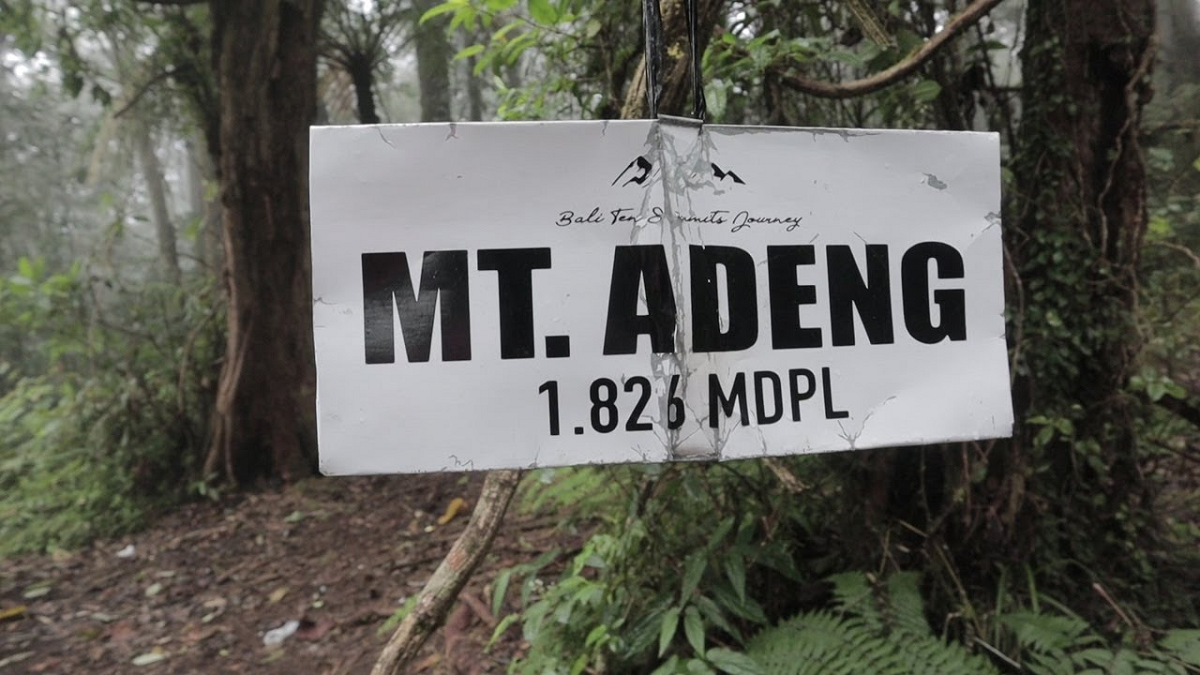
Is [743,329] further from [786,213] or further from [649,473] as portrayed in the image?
[649,473]

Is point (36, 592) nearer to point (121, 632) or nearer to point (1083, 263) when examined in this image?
point (121, 632)

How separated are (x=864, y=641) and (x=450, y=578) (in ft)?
3.39

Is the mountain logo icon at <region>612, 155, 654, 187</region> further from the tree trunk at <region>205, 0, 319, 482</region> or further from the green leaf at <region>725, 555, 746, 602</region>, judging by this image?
the tree trunk at <region>205, 0, 319, 482</region>

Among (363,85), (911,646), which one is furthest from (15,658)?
(363,85)

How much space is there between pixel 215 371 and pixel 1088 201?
5266mm

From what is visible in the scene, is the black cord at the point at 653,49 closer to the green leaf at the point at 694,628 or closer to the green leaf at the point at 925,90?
the green leaf at the point at 925,90

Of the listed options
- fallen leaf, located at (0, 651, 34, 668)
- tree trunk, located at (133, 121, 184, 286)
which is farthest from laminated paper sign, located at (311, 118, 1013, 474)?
tree trunk, located at (133, 121, 184, 286)

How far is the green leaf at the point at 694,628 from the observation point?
1728mm

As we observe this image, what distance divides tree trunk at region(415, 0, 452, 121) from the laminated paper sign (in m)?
5.63

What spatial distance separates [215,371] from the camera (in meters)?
5.13

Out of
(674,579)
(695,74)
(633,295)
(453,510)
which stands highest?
(695,74)

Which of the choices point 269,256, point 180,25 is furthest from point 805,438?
point 180,25

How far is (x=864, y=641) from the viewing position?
5.73 feet

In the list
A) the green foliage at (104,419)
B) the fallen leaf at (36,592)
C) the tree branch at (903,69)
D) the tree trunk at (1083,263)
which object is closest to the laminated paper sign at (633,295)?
the tree branch at (903,69)
